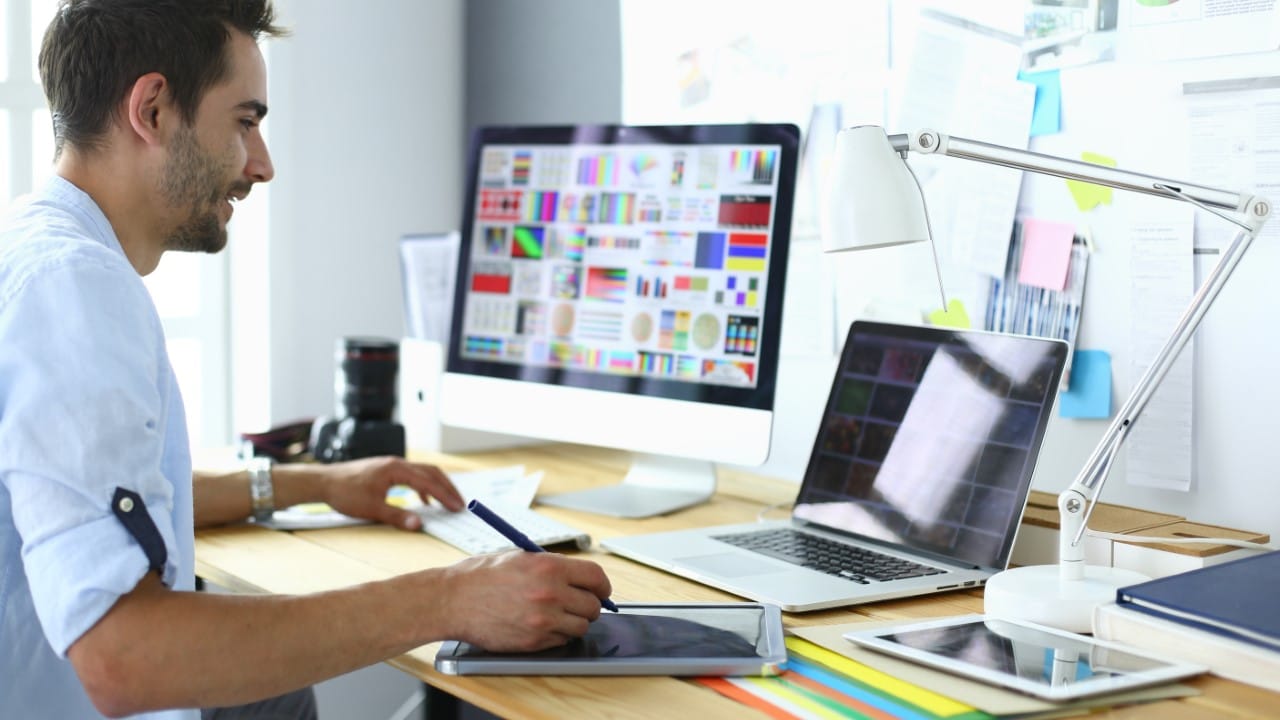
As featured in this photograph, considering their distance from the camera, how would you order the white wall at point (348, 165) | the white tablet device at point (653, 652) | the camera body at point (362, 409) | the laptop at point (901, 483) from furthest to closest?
the white wall at point (348, 165), the camera body at point (362, 409), the laptop at point (901, 483), the white tablet device at point (653, 652)

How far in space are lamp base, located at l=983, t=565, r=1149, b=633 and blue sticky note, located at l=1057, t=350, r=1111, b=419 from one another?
35cm

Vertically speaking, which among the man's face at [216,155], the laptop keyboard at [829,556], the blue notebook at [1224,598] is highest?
the man's face at [216,155]

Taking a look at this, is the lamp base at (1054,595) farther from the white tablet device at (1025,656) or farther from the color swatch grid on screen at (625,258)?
the color swatch grid on screen at (625,258)

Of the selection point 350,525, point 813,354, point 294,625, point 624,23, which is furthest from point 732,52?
point 294,625

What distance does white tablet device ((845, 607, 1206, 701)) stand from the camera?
931 millimetres

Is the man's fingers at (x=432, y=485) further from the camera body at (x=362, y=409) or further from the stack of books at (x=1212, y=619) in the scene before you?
the stack of books at (x=1212, y=619)

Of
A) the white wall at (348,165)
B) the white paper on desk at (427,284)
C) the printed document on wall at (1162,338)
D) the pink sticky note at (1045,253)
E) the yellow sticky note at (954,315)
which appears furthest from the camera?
the white wall at (348,165)

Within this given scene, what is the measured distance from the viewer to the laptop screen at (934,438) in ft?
4.34

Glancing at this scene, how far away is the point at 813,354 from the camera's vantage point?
1.88 meters

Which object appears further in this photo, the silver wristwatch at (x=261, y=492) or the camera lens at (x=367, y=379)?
the camera lens at (x=367, y=379)

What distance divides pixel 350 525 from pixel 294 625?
63 centimetres

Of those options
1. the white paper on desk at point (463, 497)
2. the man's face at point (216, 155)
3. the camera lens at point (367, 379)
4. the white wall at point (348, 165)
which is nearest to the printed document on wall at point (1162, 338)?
the white paper on desk at point (463, 497)

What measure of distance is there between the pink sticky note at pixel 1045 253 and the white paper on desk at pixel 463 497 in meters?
0.72

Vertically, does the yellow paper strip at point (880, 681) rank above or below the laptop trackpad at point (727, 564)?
below
